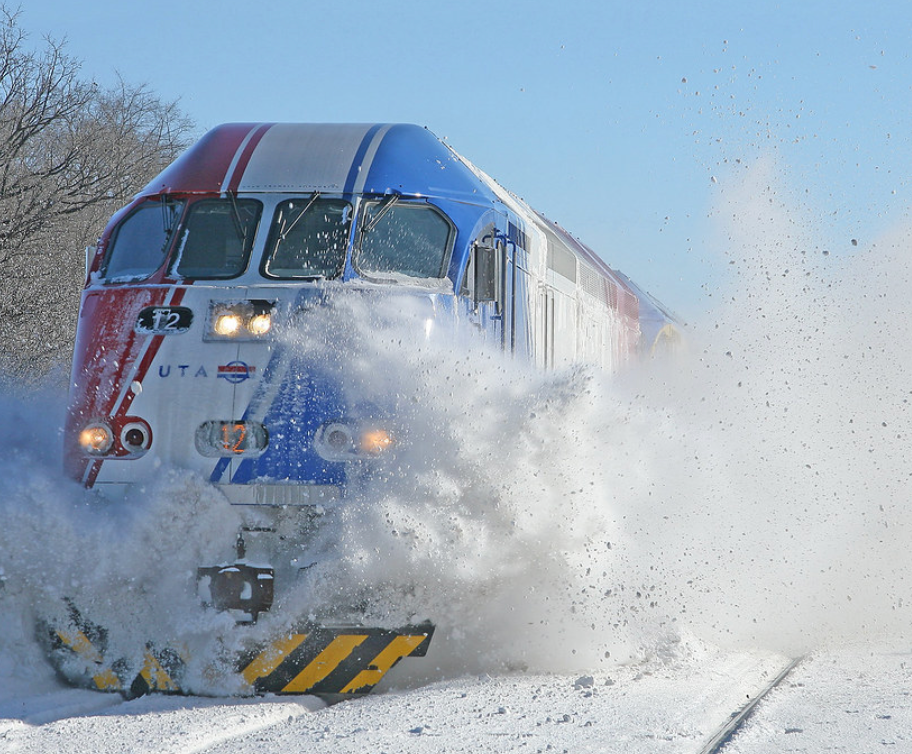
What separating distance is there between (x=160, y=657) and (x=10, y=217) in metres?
15.4

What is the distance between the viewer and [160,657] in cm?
614

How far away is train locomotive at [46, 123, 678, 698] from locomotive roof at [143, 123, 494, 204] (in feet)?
0.04

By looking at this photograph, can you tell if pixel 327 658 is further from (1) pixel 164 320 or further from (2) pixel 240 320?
(1) pixel 164 320

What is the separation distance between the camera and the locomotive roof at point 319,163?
6918 millimetres

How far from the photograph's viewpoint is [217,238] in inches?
270

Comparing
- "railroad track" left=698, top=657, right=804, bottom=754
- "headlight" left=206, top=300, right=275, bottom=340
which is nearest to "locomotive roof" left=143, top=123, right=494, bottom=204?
"headlight" left=206, top=300, right=275, bottom=340

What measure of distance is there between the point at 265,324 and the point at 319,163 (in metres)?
1.10

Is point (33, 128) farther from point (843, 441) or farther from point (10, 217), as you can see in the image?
point (843, 441)

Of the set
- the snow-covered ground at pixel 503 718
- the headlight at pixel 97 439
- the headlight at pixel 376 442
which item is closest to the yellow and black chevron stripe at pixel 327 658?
the snow-covered ground at pixel 503 718

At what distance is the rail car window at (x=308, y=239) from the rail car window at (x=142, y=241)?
2.12ft

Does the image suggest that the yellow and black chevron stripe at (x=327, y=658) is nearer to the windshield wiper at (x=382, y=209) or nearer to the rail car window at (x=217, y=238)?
the rail car window at (x=217, y=238)

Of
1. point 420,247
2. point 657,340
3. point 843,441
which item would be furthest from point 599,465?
point 657,340

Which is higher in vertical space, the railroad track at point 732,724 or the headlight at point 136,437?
the headlight at point 136,437

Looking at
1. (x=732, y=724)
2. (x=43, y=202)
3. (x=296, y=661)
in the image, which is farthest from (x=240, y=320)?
(x=43, y=202)
